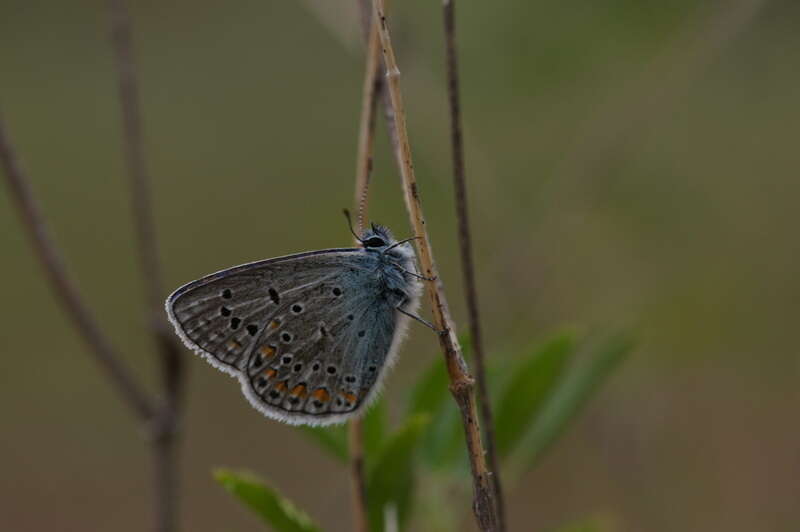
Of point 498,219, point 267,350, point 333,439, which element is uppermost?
point 498,219

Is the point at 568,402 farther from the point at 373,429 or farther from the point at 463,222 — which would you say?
the point at 463,222

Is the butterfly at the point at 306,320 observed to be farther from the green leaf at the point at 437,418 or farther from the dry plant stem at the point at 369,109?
the dry plant stem at the point at 369,109

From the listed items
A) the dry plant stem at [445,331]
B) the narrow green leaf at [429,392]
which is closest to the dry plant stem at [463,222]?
the dry plant stem at [445,331]

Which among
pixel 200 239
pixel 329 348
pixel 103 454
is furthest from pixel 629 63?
pixel 200 239

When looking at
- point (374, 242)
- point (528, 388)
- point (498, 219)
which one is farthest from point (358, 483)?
point (498, 219)

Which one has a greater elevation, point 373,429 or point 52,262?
point 52,262
